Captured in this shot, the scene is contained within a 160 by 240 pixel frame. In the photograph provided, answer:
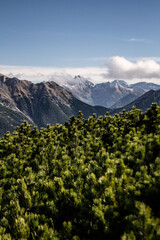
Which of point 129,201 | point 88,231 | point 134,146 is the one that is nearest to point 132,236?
point 129,201

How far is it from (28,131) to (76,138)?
13.5 metres

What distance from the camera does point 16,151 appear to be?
26219 millimetres

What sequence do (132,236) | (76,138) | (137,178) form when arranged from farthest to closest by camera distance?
(76,138), (137,178), (132,236)

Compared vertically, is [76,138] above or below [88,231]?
above

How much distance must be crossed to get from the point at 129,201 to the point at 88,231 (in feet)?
9.56

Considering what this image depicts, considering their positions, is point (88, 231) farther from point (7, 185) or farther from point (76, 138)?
point (76, 138)

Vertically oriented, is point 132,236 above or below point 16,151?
above

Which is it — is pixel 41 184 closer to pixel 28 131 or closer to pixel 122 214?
pixel 122 214

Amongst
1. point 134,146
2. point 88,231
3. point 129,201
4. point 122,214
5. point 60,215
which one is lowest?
point 60,215

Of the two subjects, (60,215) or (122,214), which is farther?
(60,215)

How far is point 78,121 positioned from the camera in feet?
122

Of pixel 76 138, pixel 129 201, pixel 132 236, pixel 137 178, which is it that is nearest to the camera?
pixel 132 236

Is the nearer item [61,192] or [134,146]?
[61,192]

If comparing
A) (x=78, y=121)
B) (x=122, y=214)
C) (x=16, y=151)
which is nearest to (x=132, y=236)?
(x=122, y=214)
